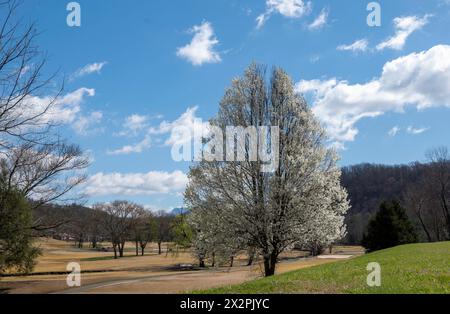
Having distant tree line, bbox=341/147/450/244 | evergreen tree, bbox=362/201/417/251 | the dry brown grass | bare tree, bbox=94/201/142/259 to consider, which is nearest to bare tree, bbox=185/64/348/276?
the dry brown grass

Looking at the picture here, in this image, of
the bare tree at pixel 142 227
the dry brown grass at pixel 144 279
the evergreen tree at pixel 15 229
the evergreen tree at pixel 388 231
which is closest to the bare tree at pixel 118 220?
the bare tree at pixel 142 227

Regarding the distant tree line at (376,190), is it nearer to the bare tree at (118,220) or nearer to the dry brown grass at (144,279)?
the dry brown grass at (144,279)

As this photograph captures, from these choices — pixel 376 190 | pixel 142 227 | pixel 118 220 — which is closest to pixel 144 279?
pixel 118 220

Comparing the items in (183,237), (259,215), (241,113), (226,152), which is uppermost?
(241,113)

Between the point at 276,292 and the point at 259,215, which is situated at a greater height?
the point at 259,215

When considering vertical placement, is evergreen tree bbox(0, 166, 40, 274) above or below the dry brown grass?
above

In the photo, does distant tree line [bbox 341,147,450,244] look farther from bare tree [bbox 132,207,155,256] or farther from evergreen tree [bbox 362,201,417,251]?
bare tree [bbox 132,207,155,256]

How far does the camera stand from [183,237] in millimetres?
65875

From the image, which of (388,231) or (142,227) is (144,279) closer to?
(388,231)

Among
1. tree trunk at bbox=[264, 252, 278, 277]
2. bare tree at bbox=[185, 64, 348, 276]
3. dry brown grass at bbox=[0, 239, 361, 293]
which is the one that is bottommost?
dry brown grass at bbox=[0, 239, 361, 293]
